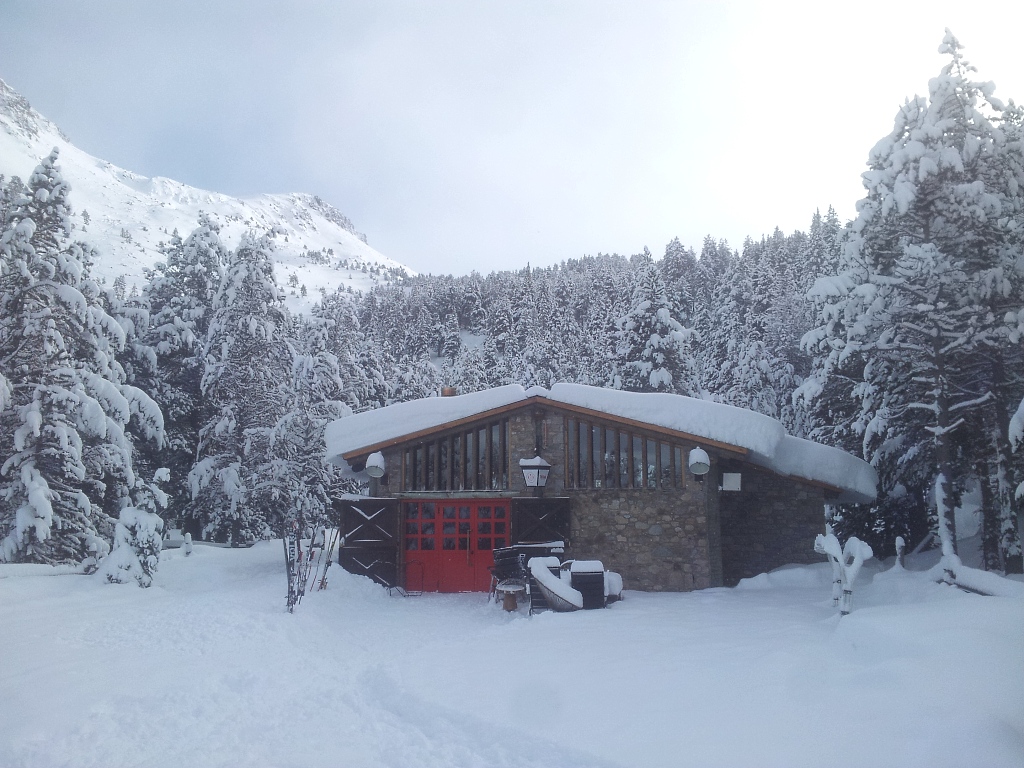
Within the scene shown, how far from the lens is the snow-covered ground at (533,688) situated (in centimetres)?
505

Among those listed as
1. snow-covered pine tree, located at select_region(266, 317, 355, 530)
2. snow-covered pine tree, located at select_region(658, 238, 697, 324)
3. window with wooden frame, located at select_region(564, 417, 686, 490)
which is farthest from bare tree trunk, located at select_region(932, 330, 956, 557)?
snow-covered pine tree, located at select_region(658, 238, 697, 324)

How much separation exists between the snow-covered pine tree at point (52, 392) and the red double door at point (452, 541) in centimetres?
732

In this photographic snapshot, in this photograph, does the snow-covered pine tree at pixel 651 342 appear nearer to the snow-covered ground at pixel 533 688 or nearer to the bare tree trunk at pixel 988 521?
the bare tree trunk at pixel 988 521

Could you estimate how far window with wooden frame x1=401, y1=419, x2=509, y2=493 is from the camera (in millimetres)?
15188

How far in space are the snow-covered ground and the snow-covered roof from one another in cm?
397

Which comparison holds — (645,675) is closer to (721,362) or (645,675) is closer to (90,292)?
(90,292)

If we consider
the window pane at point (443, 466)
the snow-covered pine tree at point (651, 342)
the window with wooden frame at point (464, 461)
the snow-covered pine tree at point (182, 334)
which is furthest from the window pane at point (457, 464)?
the snow-covered pine tree at point (651, 342)

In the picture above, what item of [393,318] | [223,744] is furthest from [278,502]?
[393,318]

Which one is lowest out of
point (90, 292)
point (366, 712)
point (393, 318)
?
point (366, 712)

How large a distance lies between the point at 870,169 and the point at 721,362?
23.4 m

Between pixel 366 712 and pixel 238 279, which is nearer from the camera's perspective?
pixel 366 712

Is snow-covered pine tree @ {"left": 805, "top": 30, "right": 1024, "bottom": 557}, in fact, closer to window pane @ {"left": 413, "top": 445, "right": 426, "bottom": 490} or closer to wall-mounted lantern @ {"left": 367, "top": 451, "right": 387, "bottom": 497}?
window pane @ {"left": 413, "top": 445, "right": 426, "bottom": 490}

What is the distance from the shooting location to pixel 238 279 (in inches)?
834

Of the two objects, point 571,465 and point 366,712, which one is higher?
point 571,465
